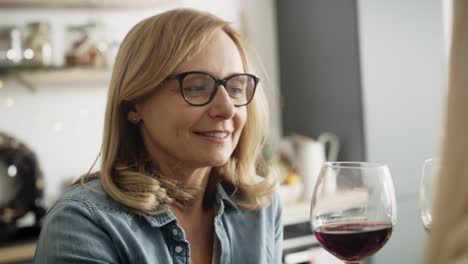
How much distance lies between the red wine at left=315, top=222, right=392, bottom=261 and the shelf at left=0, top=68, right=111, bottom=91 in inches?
83.9

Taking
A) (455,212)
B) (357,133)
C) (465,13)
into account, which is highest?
(465,13)

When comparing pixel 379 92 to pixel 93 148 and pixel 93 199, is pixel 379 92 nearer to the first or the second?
pixel 93 148

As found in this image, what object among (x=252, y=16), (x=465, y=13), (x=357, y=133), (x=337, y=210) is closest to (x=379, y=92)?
(x=357, y=133)

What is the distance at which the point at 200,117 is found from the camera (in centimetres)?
123

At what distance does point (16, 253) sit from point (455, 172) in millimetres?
2179

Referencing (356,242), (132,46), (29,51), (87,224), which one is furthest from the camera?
(29,51)

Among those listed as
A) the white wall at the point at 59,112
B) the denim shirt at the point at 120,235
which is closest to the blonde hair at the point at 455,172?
the denim shirt at the point at 120,235

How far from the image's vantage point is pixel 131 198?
1.20 m

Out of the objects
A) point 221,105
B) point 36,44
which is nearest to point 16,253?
point 36,44

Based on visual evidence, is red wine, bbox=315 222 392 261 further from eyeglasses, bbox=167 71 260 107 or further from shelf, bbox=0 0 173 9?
shelf, bbox=0 0 173 9

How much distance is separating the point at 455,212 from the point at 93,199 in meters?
0.89

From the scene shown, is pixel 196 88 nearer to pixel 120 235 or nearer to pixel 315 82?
pixel 120 235

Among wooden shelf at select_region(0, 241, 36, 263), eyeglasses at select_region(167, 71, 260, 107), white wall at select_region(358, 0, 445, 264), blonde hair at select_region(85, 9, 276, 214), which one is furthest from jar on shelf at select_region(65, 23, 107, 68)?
eyeglasses at select_region(167, 71, 260, 107)

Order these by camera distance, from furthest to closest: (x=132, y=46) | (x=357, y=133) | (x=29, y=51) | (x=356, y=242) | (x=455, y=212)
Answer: (x=357, y=133)
(x=29, y=51)
(x=132, y=46)
(x=356, y=242)
(x=455, y=212)
